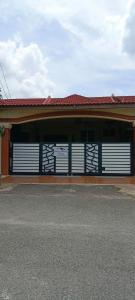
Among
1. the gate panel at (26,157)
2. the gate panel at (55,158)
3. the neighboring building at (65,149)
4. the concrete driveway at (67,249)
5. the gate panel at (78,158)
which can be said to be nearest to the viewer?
the concrete driveway at (67,249)

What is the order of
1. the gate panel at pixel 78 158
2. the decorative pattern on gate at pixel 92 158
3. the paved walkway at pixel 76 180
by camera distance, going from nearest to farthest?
the paved walkway at pixel 76 180 < the decorative pattern on gate at pixel 92 158 < the gate panel at pixel 78 158

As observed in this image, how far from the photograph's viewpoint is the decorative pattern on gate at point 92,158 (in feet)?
76.6

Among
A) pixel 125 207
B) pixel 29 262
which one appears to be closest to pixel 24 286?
pixel 29 262

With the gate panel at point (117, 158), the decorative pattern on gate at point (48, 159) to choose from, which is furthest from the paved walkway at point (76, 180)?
the decorative pattern on gate at point (48, 159)

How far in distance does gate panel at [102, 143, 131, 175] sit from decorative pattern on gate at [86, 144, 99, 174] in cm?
37

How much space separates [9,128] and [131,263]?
57.0 feet

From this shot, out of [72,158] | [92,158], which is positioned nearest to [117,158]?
[92,158]

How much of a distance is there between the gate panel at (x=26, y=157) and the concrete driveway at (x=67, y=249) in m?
10.2

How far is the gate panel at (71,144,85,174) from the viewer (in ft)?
77.1

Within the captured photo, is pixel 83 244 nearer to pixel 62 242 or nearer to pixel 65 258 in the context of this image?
pixel 62 242

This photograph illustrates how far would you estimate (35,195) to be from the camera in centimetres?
1484

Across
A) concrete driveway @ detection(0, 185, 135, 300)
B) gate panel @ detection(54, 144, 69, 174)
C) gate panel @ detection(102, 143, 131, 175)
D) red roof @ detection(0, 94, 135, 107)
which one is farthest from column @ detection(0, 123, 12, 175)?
concrete driveway @ detection(0, 185, 135, 300)

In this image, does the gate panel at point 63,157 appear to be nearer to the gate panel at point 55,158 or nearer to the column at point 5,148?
the gate panel at point 55,158

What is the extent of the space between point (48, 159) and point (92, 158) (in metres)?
2.36
